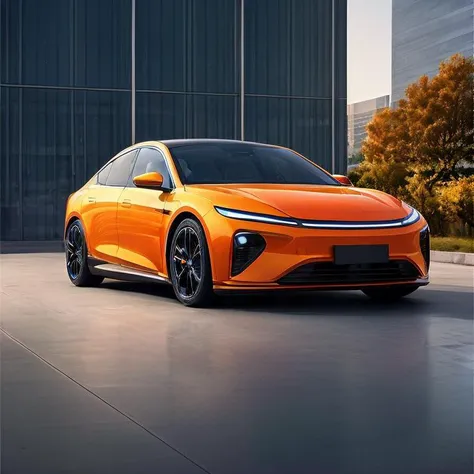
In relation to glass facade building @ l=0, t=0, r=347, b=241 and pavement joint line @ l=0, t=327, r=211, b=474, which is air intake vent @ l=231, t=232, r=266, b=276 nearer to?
pavement joint line @ l=0, t=327, r=211, b=474

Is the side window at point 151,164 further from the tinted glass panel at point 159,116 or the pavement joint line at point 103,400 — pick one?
the tinted glass panel at point 159,116

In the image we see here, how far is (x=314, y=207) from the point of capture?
848 centimetres

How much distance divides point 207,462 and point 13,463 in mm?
682

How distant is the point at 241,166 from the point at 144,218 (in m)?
1.00

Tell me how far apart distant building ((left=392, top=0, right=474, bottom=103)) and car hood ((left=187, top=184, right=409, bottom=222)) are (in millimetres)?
141514

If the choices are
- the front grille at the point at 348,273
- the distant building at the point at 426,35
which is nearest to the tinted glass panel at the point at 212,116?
the front grille at the point at 348,273

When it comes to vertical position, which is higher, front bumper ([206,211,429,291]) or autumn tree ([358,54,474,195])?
autumn tree ([358,54,474,195])

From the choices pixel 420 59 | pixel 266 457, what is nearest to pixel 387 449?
pixel 266 457

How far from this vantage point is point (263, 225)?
8.26m

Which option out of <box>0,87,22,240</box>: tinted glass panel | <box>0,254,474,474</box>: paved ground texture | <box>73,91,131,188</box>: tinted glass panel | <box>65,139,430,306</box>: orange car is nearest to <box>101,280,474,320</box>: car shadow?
<box>0,254,474,474</box>: paved ground texture

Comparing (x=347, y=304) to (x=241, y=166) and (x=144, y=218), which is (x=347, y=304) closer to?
(x=241, y=166)

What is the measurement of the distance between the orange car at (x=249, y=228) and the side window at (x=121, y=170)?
43 millimetres

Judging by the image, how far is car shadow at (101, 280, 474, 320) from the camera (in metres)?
8.48

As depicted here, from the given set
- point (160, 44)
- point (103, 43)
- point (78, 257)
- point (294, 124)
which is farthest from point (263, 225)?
point (294, 124)
